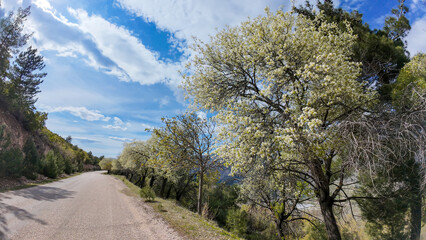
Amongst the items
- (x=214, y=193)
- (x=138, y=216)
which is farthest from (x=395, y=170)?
(x=214, y=193)

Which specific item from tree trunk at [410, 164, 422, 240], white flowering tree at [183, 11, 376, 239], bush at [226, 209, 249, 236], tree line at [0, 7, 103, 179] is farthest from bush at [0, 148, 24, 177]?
tree trunk at [410, 164, 422, 240]

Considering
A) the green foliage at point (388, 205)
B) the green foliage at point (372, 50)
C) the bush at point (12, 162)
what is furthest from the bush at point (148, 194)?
the green foliage at point (372, 50)

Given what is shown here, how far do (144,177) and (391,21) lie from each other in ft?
156

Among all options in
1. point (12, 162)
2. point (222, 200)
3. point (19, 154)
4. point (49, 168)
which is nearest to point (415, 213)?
point (222, 200)

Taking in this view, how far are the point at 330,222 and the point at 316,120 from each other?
5.99 m

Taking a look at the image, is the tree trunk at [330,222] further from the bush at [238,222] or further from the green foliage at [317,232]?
the bush at [238,222]

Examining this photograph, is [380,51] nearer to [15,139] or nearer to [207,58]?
[207,58]

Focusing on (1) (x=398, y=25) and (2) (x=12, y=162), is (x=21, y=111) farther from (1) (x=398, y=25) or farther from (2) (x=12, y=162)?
(1) (x=398, y=25)

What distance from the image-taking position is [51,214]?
8359mm

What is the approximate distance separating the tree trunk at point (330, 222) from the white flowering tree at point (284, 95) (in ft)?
0.13

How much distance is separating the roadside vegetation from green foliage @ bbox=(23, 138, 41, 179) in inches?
688

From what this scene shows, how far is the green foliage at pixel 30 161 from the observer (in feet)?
70.3

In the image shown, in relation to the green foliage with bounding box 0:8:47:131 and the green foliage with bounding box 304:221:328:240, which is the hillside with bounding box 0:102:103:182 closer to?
the green foliage with bounding box 0:8:47:131

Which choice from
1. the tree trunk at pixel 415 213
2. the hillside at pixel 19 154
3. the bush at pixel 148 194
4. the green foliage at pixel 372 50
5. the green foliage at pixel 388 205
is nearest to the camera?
the tree trunk at pixel 415 213
